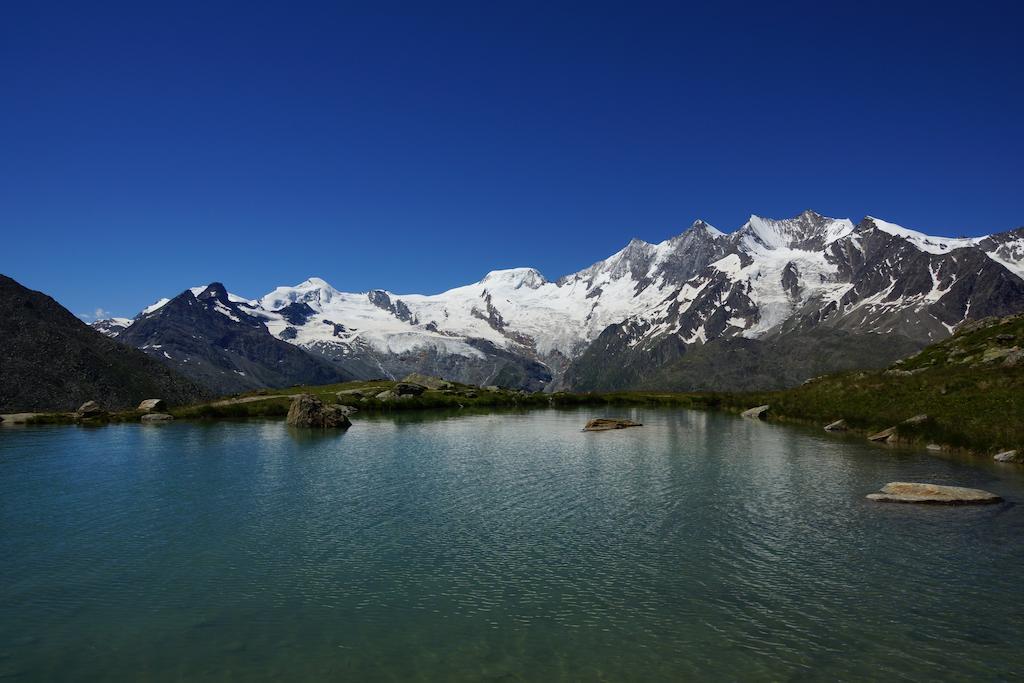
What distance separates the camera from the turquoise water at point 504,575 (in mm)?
24609

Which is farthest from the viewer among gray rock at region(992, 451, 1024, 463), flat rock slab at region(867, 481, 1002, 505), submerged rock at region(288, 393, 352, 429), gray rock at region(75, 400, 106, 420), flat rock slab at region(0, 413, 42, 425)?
gray rock at region(75, 400, 106, 420)

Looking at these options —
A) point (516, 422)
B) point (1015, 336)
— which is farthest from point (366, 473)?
point (1015, 336)

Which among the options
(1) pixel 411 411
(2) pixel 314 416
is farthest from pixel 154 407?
(1) pixel 411 411

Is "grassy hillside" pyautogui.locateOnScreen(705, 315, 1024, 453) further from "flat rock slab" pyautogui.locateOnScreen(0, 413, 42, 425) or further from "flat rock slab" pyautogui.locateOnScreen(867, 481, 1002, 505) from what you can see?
"flat rock slab" pyautogui.locateOnScreen(0, 413, 42, 425)

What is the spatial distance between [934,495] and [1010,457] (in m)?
26.2

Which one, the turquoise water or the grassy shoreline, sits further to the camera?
the grassy shoreline

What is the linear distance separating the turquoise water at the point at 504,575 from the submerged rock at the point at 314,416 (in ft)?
154

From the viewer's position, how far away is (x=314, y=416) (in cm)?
11512

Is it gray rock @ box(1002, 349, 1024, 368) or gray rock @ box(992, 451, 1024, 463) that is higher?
gray rock @ box(1002, 349, 1024, 368)

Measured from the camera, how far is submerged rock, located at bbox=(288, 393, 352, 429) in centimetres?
11444

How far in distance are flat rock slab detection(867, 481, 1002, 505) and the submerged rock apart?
86473 mm

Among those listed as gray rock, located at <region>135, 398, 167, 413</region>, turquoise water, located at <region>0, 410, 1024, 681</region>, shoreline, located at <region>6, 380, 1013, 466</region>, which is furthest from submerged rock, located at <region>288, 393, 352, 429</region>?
turquoise water, located at <region>0, 410, 1024, 681</region>

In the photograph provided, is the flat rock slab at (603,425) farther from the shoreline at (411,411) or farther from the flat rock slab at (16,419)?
the flat rock slab at (16,419)

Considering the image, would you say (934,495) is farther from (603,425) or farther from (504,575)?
(603,425)
